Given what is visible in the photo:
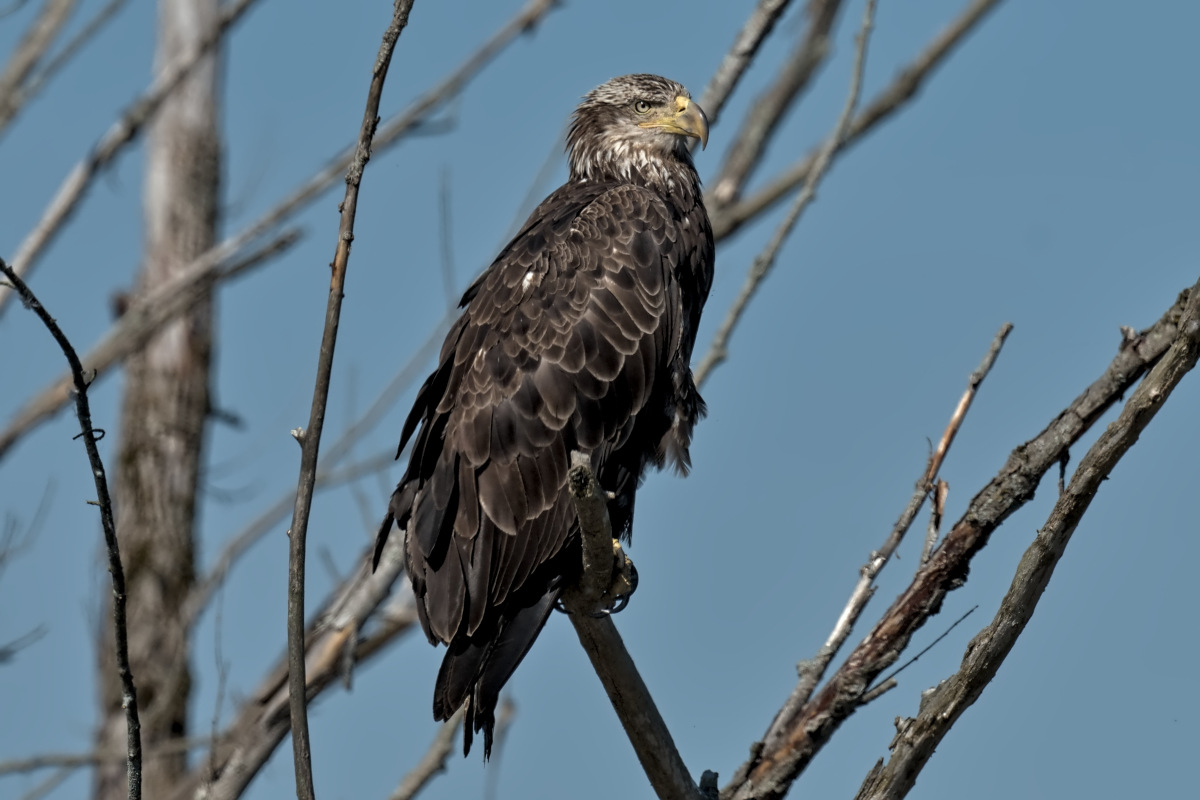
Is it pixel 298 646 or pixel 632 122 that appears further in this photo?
pixel 632 122

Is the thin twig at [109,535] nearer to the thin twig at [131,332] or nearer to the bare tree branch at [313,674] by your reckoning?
the bare tree branch at [313,674]

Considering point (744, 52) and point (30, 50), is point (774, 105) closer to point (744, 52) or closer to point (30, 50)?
point (744, 52)

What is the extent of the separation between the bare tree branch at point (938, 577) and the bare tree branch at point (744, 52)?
3.20 m

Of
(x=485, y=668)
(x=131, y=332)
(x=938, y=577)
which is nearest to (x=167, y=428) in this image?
(x=131, y=332)

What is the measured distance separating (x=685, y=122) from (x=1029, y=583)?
336 cm

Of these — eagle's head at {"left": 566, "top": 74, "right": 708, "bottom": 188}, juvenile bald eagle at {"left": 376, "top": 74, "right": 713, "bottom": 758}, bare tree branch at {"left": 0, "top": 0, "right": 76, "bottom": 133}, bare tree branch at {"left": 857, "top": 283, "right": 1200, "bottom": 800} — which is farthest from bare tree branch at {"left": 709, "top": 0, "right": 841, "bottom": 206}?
bare tree branch at {"left": 857, "top": 283, "right": 1200, "bottom": 800}

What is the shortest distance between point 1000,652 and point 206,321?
32.4 feet

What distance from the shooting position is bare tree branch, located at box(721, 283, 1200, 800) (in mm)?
4691

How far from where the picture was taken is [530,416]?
5.50m

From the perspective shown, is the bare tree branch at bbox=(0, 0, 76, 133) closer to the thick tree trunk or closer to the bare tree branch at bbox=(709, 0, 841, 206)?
the thick tree trunk

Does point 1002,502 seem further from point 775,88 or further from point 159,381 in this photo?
point 159,381

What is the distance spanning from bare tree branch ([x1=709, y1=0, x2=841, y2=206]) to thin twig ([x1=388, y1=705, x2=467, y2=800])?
173 inches

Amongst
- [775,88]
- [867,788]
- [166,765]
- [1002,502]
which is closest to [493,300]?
[1002,502]

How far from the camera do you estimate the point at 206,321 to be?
12.6m
